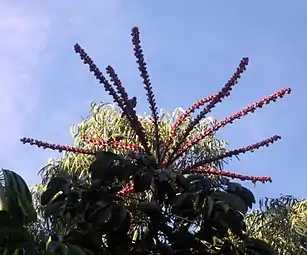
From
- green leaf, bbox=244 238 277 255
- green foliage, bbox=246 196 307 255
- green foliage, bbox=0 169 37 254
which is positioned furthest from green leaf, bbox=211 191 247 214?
green foliage, bbox=246 196 307 255

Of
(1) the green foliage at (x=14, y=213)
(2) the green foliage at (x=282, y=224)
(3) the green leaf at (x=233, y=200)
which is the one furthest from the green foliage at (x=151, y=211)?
(2) the green foliage at (x=282, y=224)

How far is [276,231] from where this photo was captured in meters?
4.77

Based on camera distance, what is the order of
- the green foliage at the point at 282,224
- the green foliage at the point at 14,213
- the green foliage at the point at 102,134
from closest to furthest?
the green foliage at the point at 14,213 < the green foliage at the point at 282,224 < the green foliage at the point at 102,134

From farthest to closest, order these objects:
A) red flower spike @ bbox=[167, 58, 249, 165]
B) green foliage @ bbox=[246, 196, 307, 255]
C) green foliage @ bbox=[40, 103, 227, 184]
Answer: green foliage @ bbox=[40, 103, 227, 184] < green foliage @ bbox=[246, 196, 307, 255] < red flower spike @ bbox=[167, 58, 249, 165]

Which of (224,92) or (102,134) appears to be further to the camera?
(102,134)

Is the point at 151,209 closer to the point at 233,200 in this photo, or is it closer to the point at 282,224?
the point at 233,200

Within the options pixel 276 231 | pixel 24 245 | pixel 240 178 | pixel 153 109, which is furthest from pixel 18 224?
pixel 276 231

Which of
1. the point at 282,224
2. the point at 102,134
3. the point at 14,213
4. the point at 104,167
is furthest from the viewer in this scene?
the point at 102,134

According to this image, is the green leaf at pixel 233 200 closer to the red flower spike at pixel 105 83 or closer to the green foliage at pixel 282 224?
the red flower spike at pixel 105 83

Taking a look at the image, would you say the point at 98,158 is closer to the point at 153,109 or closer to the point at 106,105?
the point at 153,109

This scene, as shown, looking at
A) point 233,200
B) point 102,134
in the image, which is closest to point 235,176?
point 233,200

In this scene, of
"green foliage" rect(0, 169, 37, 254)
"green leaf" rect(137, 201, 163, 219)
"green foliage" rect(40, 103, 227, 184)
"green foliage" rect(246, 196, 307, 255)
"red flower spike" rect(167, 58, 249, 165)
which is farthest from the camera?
"green foliage" rect(40, 103, 227, 184)

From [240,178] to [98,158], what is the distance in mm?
496

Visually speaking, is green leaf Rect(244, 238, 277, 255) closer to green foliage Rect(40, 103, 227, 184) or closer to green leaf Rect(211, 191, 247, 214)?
green leaf Rect(211, 191, 247, 214)
